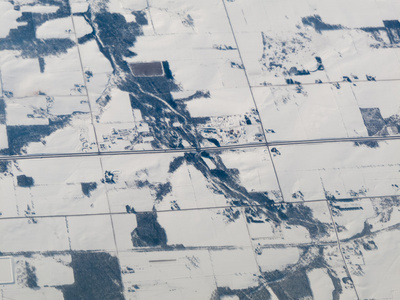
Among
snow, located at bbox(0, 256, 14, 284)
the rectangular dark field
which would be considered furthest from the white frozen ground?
the rectangular dark field

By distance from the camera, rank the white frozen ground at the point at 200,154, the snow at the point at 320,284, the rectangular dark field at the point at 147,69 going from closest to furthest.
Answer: the white frozen ground at the point at 200,154
the snow at the point at 320,284
the rectangular dark field at the point at 147,69

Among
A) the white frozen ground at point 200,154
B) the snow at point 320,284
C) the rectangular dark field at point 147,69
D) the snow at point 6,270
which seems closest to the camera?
the snow at point 6,270

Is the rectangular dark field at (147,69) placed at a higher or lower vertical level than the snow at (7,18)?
lower

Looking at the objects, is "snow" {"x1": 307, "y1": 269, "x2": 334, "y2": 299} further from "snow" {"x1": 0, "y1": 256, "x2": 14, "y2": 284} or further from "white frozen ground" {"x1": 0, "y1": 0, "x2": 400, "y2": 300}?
"snow" {"x1": 0, "y1": 256, "x2": 14, "y2": 284}

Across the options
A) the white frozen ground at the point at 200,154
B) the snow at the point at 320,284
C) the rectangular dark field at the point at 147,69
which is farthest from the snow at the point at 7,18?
the snow at the point at 320,284

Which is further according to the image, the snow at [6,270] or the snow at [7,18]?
the snow at [7,18]

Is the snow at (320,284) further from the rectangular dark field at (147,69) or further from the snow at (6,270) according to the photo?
the snow at (6,270)

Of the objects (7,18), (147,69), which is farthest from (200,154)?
(7,18)

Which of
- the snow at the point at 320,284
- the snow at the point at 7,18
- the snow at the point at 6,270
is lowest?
the snow at the point at 320,284

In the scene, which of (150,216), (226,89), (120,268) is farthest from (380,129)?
(120,268)
